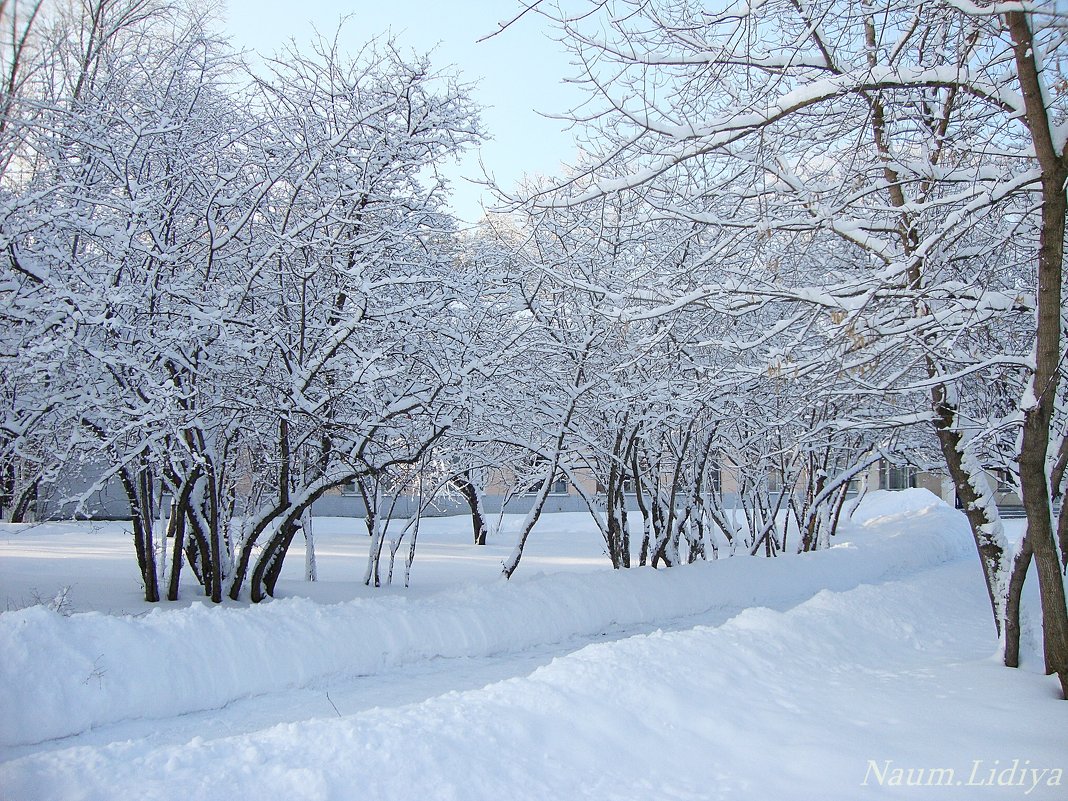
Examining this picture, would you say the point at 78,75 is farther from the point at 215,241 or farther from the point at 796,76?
the point at 796,76

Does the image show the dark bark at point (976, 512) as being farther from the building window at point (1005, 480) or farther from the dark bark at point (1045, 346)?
the building window at point (1005, 480)

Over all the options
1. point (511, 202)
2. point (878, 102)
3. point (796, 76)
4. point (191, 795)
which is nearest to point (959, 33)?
point (878, 102)

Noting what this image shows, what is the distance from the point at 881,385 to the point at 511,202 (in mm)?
3255

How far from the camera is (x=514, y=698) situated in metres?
5.06

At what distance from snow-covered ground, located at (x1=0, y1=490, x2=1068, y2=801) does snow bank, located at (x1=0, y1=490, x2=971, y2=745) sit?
0.08ft

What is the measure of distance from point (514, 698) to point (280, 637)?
3.69m

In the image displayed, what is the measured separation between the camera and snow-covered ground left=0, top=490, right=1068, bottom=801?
13.3ft

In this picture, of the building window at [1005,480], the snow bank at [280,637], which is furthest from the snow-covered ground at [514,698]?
the building window at [1005,480]

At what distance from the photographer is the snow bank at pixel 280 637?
6.26 metres

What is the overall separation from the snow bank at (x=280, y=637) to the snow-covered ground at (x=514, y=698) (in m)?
0.02

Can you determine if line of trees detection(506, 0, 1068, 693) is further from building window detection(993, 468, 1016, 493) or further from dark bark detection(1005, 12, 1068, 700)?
building window detection(993, 468, 1016, 493)

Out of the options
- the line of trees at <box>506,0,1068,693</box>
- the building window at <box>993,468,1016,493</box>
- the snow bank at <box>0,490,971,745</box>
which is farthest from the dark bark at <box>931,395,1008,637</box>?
the snow bank at <box>0,490,971,745</box>

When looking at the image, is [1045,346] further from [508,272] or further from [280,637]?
[508,272]

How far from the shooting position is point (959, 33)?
5.55 m
